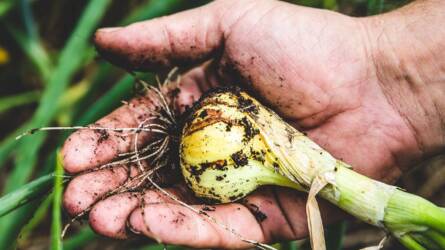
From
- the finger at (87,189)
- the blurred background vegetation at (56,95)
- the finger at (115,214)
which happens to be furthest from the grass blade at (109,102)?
the finger at (115,214)

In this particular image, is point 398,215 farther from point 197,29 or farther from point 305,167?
point 197,29

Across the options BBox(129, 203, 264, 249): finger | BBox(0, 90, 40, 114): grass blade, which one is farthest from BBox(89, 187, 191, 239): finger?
BBox(0, 90, 40, 114): grass blade

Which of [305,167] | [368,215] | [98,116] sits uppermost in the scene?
[98,116]

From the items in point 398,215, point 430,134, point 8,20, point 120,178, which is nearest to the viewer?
point 398,215

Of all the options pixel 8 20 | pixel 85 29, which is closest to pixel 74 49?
pixel 85 29

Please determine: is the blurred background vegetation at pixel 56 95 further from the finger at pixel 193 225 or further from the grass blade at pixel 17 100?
the finger at pixel 193 225

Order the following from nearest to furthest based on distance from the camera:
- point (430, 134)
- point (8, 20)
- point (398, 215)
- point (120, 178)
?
point (398, 215) < point (120, 178) < point (430, 134) < point (8, 20)

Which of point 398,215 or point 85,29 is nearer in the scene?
point 398,215
